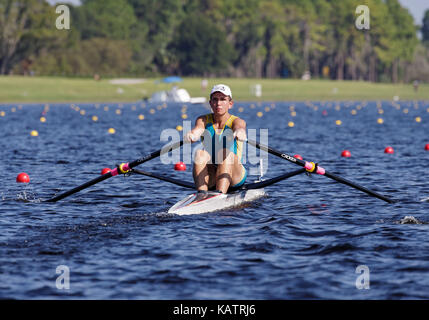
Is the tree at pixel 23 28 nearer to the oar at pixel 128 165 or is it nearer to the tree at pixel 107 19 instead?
the tree at pixel 107 19

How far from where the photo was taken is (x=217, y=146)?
14.1 meters

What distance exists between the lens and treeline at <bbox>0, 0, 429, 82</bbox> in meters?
107

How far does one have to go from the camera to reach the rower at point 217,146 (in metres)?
13.9

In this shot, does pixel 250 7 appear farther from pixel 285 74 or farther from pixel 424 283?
pixel 424 283

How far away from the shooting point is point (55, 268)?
9828 mm

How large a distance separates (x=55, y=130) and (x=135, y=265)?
2752 centimetres

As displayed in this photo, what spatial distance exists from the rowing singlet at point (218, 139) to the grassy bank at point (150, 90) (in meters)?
60.6

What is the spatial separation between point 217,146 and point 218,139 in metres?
0.14

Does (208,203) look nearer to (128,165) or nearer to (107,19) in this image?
(128,165)

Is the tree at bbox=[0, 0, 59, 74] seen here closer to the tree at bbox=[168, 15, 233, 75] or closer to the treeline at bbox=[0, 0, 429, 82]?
the treeline at bbox=[0, 0, 429, 82]

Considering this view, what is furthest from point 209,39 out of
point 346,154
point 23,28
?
point 346,154

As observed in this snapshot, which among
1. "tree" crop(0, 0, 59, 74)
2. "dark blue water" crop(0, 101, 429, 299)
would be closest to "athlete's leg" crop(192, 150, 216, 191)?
"dark blue water" crop(0, 101, 429, 299)

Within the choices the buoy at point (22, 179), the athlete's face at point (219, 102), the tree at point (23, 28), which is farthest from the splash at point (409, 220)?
the tree at point (23, 28)
